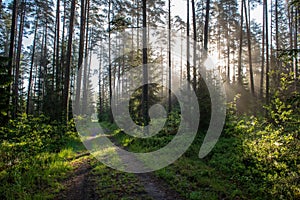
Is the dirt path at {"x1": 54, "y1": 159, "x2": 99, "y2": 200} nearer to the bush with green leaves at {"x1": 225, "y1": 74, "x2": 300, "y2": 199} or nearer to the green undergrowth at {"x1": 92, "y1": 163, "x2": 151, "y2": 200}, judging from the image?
the green undergrowth at {"x1": 92, "y1": 163, "x2": 151, "y2": 200}

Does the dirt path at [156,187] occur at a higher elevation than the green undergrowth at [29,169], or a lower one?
lower

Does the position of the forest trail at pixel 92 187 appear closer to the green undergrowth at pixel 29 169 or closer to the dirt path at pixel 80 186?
the dirt path at pixel 80 186

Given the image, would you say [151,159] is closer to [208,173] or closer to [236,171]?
[208,173]

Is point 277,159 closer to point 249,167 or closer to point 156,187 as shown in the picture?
point 249,167

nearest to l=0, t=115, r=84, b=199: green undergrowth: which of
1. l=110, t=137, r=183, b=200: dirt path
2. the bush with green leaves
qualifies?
l=110, t=137, r=183, b=200: dirt path

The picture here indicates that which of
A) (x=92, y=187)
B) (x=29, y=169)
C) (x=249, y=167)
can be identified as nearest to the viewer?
(x=92, y=187)

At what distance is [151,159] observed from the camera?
8.66 m

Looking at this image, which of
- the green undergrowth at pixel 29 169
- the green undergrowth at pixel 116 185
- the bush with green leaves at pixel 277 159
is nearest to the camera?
the green undergrowth at pixel 116 185

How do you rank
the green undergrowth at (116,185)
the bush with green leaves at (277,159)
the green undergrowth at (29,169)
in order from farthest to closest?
the green undergrowth at (29,169)
the bush with green leaves at (277,159)
the green undergrowth at (116,185)

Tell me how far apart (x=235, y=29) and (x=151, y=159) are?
26639mm

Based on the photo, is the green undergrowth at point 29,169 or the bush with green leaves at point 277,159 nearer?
the bush with green leaves at point 277,159

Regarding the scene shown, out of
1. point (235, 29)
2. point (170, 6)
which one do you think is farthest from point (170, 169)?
point (235, 29)

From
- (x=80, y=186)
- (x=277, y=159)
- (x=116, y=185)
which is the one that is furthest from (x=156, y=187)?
(x=277, y=159)

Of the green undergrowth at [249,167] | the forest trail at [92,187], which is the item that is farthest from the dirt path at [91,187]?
the green undergrowth at [249,167]
